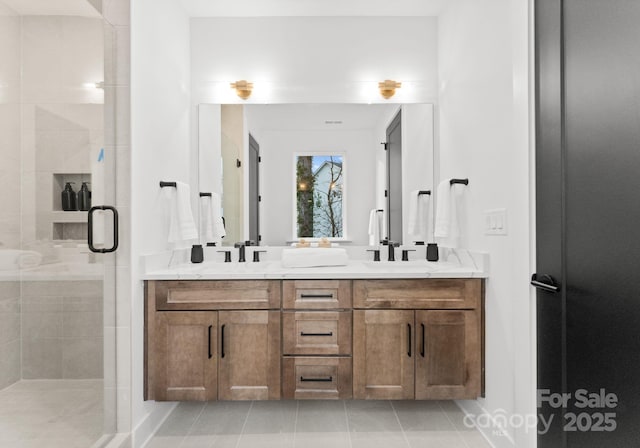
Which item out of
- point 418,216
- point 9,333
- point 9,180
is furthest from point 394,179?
point 9,333

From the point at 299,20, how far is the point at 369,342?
219 cm

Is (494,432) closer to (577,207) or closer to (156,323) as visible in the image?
(577,207)

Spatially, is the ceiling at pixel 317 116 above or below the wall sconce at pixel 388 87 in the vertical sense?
below

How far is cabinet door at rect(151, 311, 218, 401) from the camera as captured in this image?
2088 millimetres

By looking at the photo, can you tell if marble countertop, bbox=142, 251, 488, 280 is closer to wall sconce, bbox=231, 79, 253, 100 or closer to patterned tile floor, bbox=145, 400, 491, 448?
patterned tile floor, bbox=145, 400, 491, 448

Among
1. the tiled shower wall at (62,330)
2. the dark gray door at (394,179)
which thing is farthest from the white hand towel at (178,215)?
the dark gray door at (394,179)

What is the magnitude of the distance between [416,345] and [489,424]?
0.53 metres

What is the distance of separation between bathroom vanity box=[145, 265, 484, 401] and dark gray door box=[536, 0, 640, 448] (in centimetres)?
53

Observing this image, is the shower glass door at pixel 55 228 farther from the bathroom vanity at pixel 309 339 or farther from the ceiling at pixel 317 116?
the ceiling at pixel 317 116

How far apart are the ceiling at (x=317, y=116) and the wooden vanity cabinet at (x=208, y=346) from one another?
1271 millimetres

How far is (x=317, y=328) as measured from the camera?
84.2 inches

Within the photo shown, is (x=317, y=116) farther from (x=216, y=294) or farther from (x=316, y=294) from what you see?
(x=216, y=294)

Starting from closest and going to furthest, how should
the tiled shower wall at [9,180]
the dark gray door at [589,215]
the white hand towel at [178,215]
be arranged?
the dark gray door at [589,215], the tiled shower wall at [9,180], the white hand towel at [178,215]

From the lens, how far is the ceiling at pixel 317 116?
2.87 metres
